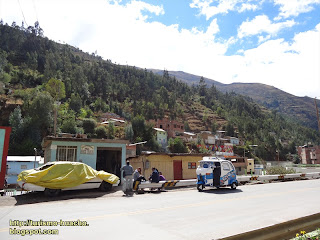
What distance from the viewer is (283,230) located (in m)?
5.59

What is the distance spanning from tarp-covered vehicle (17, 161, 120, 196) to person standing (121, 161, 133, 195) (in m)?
1.70

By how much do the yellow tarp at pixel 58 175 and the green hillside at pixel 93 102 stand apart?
46.8 metres

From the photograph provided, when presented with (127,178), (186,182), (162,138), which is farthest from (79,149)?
(162,138)

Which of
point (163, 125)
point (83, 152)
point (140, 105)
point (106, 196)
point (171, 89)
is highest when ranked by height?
point (171, 89)

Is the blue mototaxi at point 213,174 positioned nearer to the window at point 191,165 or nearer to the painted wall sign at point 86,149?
the painted wall sign at point 86,149

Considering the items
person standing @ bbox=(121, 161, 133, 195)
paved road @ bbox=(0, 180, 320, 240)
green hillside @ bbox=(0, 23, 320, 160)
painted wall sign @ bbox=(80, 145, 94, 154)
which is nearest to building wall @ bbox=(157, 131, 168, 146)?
green hillside @ bbox=(0, 23, 320, 160)

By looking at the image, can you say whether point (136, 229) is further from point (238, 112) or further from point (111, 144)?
point (238, 112)

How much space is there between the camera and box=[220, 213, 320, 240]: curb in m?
4.92

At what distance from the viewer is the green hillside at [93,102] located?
65625 mm

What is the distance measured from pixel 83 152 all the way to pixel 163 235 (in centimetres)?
1281

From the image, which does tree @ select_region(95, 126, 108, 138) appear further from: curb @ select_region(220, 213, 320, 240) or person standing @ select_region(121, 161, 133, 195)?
curb @ select_region(220, 213, 320, 240)

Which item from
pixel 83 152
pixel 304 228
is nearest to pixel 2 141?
pixel 83 152

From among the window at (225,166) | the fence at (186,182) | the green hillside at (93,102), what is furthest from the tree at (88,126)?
the window at (225,166)

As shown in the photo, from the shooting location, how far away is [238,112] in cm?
14575
